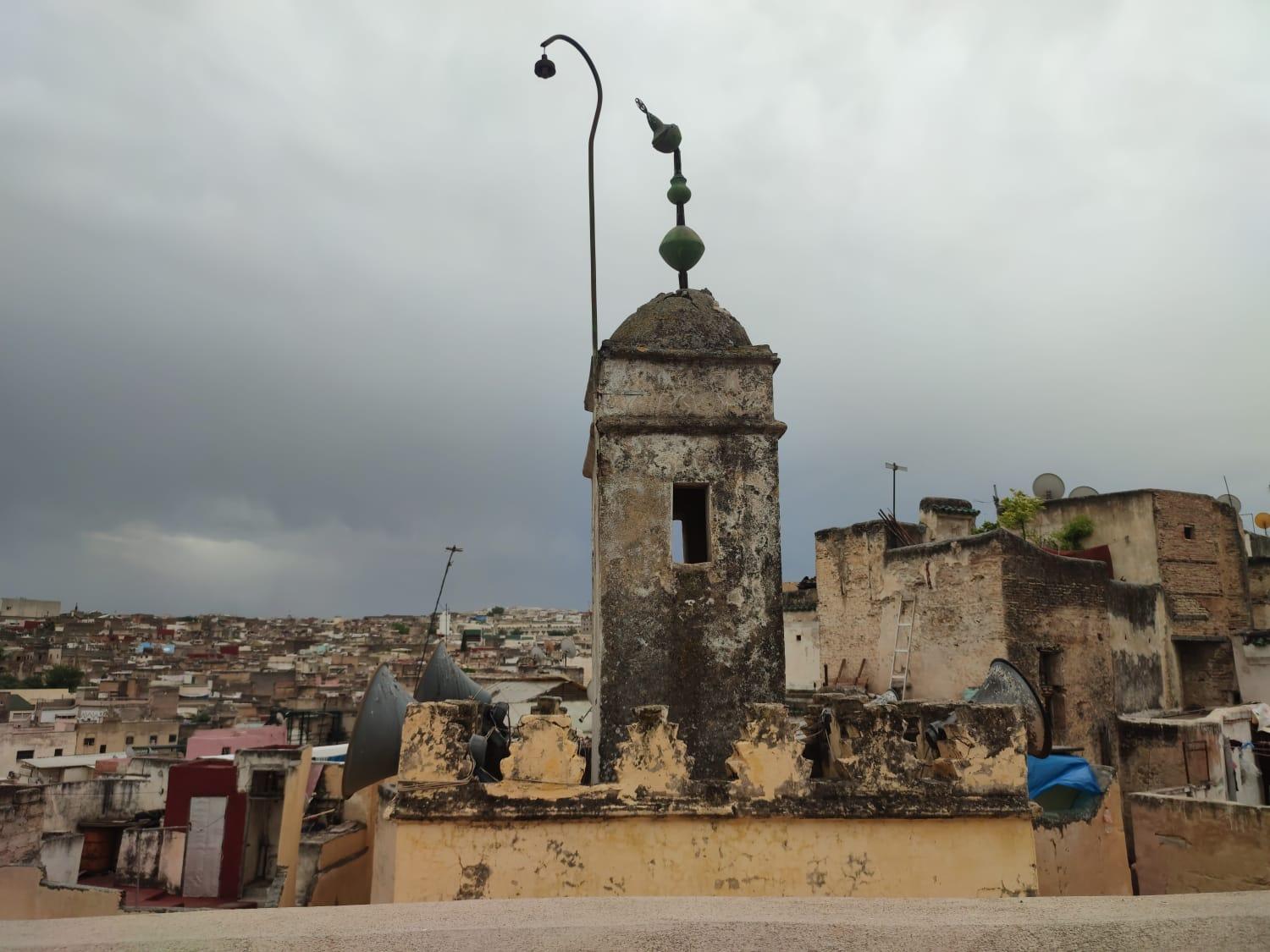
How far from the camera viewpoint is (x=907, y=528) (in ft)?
73.3

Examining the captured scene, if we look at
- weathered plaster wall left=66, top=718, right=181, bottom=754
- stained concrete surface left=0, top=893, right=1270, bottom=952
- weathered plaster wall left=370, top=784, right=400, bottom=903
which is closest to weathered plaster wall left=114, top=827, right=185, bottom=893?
weathered plaster wall left=370, top=784, right=400, bottom=903

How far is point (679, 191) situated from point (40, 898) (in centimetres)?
1318

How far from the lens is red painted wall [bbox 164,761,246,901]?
17344 mm

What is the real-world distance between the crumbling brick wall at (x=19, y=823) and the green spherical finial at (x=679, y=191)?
1510 centimetres

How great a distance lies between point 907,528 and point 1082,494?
9262 mm

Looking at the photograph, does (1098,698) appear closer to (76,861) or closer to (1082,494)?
(1082,494)

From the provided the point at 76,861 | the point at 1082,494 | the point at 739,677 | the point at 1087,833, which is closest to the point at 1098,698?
the point at 1087,833

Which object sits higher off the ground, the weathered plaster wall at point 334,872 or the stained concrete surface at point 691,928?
the stained concrete surface at point 691,928

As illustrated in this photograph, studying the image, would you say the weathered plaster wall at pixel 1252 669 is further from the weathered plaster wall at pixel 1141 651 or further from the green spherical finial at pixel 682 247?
the green spherical finial at pixel 682 247

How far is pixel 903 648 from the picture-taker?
19.5 m

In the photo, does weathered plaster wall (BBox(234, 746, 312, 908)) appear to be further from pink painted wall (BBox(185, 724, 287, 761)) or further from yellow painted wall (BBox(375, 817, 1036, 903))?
yellow painted wall (BBox(375, 817, 1036, 903))

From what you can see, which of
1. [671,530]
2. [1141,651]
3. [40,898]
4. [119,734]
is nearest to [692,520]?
[671,530]

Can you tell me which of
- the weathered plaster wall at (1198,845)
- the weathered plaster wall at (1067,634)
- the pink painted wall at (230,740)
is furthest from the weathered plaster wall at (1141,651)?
the pink painted wall at (230,740)

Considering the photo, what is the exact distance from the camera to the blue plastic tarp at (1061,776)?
12289 millimetres
